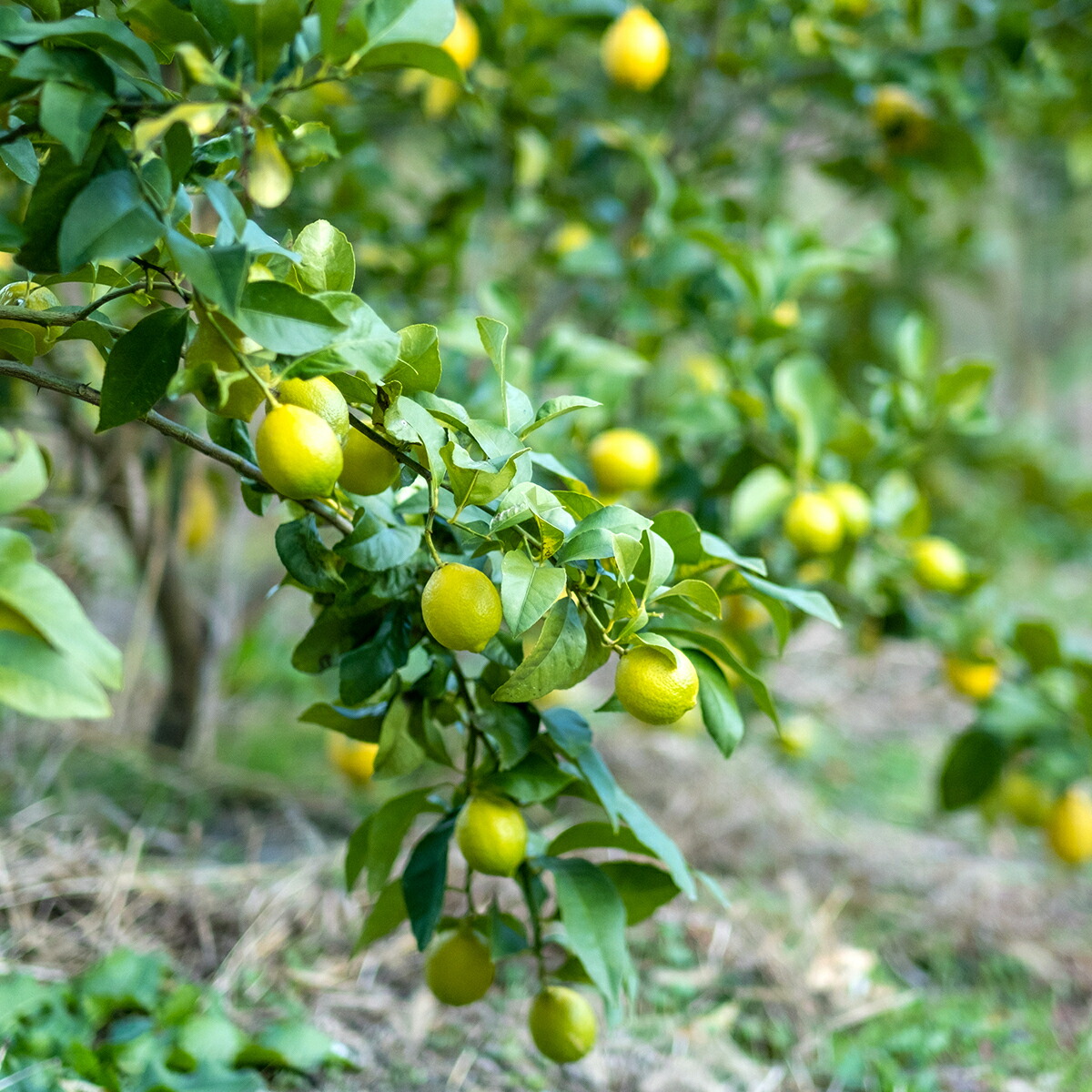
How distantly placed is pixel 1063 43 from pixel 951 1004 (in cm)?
121

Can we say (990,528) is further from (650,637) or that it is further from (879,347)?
(650,637)

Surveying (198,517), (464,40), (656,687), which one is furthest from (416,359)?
(198,517)

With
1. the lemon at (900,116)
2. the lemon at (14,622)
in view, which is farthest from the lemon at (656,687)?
the lemon at (900,116)

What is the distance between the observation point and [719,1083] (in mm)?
756

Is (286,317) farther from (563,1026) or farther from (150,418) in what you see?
(563,1026)

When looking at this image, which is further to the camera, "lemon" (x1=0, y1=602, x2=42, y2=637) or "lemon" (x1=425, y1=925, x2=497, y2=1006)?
"lemon" (x1=425, y1=925, x2=497, y2=1006)

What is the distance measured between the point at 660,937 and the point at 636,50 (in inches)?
39.6

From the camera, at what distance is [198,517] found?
4.55 feet

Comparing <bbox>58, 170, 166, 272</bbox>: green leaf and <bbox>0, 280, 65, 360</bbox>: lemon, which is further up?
<bbox>58, 170, 166, 272</bbox>: green leaf

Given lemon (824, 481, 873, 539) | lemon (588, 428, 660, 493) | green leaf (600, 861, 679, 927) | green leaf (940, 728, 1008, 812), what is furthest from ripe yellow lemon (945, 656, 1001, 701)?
green leaf (600, 861, 679, 927)

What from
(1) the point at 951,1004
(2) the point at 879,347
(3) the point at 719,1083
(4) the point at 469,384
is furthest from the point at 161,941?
(2) the point at 879,347

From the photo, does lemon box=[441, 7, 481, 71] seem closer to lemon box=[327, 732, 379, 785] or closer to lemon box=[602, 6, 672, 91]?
lemon box=[602, 6, 672, 91]

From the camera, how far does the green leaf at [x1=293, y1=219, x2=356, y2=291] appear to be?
428 millimetres

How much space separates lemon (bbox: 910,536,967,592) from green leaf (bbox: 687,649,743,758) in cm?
64
